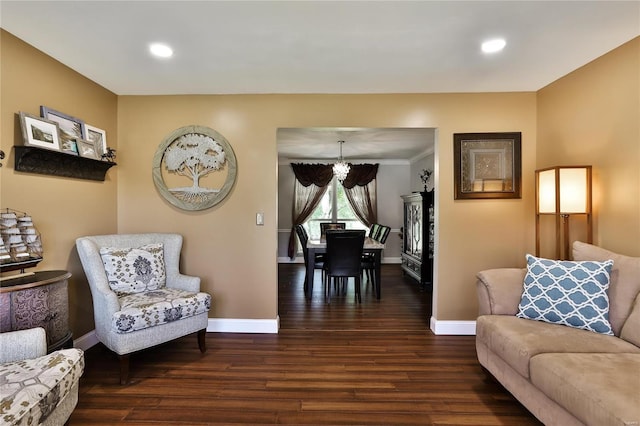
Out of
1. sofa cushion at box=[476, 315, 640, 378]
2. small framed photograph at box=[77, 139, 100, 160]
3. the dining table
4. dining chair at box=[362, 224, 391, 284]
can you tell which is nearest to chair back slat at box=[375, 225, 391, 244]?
dining chair at box=[362, 224, 391, 284]

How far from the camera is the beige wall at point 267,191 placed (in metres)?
2.96

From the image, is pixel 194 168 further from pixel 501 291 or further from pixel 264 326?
pixel 501 291

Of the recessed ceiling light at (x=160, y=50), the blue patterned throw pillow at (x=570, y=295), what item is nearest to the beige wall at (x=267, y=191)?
the recessed ceiling light at (x=160, y=50)

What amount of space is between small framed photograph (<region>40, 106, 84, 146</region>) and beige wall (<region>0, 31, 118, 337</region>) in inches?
2.1

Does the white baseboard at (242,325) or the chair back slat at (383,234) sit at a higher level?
the chair back slat at (383,234)

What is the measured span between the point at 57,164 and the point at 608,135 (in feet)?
13.5

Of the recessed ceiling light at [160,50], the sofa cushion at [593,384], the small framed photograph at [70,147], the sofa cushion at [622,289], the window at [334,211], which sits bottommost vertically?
the sofa cushion at [593,384]

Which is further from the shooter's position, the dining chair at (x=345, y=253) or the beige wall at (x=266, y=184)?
the dining chair at (x=345, y=253)

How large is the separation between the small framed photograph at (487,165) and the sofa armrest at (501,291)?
0.98m

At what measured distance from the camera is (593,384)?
1307mm

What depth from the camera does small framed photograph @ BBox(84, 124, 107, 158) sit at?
8.52 ft

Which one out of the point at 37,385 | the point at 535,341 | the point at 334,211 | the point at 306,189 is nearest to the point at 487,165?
the point at 535,341

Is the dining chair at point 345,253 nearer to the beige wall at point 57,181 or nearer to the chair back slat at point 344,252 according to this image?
the chair back slat at point 344,252

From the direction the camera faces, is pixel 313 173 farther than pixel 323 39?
Yes
